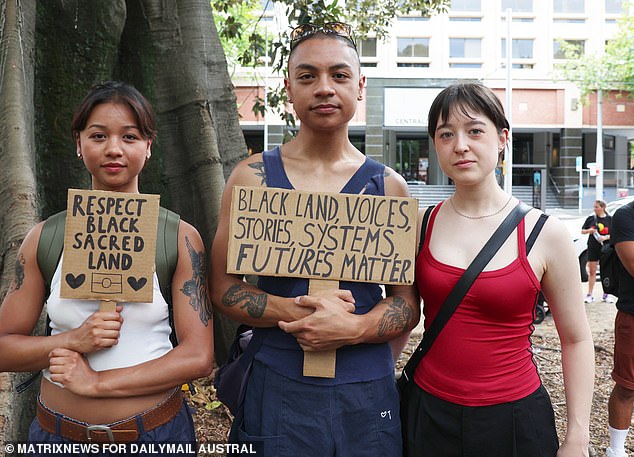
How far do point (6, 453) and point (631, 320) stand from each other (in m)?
4.05

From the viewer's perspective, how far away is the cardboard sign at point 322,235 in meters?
2.40

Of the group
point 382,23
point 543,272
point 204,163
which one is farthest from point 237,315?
point 382,23

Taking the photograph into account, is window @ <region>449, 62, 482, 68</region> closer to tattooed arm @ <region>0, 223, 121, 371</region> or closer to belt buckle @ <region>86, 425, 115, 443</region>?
tattooed arm @ <region>0, 223, 121, 371</region>

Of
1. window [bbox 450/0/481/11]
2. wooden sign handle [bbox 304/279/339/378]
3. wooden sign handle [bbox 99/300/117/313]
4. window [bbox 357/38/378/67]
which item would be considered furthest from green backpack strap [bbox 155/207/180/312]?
window [bbox 450/0/481/11]

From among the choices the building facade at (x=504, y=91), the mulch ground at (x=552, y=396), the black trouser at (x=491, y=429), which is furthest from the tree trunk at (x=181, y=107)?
the building facade at (x=504, y=91)

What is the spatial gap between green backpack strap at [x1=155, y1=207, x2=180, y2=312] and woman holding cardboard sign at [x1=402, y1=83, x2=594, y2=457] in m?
0.99

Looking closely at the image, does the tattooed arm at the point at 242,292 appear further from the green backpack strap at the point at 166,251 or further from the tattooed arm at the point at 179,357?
the green backpack strap at the point at 166,251

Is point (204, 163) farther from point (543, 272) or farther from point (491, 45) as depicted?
point (491, 45)

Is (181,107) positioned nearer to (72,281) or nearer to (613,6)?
(72,281)

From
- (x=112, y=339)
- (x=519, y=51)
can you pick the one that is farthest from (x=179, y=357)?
(x=519, y=51)

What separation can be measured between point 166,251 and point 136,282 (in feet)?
0.59

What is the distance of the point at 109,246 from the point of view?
2.20 meters

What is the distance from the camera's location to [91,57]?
4559mm

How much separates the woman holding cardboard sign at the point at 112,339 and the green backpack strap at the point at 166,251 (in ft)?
0.07
